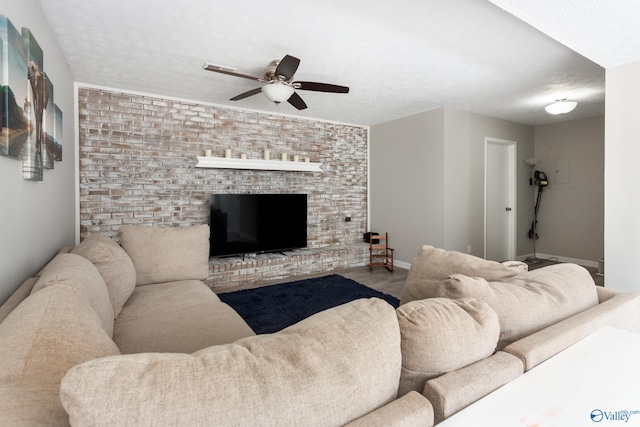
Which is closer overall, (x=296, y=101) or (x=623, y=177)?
(x=623, y=177)

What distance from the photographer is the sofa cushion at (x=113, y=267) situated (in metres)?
1.92

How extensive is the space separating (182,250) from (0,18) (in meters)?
1.83

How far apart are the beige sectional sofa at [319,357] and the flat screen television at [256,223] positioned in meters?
2.70

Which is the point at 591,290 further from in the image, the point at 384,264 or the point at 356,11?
the point at 384,264

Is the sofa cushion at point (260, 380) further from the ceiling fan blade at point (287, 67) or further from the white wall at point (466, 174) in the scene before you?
the white wall at point (466, 174)

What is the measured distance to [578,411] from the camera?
0.73 meters

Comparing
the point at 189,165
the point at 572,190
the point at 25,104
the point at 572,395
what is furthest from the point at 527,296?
the point at 572,190

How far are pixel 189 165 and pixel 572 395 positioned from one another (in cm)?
427

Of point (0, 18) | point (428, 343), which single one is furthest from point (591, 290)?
point (0, 18)

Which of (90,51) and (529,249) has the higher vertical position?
(90,51)

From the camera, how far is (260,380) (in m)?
0.57

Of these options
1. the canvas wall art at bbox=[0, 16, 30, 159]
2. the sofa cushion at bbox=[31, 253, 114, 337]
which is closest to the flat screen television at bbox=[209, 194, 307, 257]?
the sofa cushion at bbox=[31, 253, 114, 337]

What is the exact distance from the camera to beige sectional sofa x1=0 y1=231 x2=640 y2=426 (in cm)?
51

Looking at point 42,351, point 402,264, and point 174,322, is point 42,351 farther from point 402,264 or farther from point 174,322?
point 402,264
